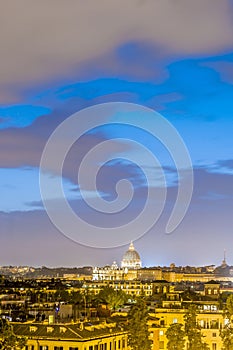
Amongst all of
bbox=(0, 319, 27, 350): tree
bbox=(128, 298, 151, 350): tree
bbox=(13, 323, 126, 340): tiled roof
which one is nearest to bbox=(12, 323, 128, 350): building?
bbox=(13, 323, 126, 340): tiled roof

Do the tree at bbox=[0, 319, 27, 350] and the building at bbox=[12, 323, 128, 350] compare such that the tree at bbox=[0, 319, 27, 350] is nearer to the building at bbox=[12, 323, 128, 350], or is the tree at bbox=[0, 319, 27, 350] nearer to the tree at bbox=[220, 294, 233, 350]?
the building at bbox=[12, 323, 128, 350]

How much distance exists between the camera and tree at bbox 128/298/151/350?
5281 cm

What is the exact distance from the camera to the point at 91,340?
4972 centimetres

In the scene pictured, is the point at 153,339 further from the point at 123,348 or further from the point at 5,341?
the point at 5,341

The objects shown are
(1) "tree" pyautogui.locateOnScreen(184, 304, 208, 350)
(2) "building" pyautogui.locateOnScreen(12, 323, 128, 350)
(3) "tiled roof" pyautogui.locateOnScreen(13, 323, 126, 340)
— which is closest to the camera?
(2) "building" pyautogui.locateOnScreen(12, 323, 128, 350)

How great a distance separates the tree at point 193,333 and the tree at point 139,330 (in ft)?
8.86

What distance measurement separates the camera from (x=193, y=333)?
178ft

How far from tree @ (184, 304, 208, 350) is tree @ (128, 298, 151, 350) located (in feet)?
8.86

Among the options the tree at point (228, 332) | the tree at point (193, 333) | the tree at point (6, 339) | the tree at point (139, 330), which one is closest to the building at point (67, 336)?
the tree at point (139, 330)

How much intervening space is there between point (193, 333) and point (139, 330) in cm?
369

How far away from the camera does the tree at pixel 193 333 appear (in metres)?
53.2

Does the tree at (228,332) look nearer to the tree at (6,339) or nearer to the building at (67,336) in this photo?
the building at (67,336)

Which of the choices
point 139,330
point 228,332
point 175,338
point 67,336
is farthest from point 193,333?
point 67,336

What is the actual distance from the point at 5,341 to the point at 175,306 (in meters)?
32.6
